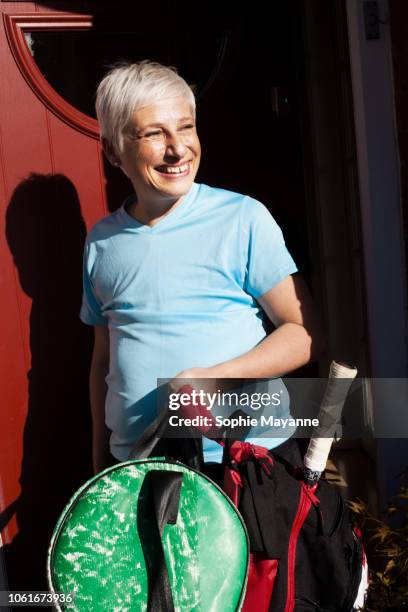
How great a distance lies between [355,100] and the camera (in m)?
2.61

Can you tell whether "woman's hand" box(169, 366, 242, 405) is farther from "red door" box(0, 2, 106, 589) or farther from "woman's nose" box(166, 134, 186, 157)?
"red door" box(0, 2, 106, 589)

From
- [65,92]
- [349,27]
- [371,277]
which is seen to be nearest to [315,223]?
[371,277]

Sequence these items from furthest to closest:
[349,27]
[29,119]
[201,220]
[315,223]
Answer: [315,223] < [29,119] < [349,27] < [201,220]

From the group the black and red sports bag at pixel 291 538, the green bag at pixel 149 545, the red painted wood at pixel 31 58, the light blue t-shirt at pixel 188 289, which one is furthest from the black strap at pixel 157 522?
the red painted wood at pixel 31 58

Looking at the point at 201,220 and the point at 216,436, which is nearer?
the point at 216,436

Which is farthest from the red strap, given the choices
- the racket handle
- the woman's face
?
the woman's face

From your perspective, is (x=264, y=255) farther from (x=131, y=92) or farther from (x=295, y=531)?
(x=295, y=531)

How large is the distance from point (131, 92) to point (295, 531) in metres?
1.23

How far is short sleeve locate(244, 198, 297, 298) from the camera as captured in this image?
216 cm

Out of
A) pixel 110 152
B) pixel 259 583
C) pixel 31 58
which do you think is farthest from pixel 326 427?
pixel 31 58

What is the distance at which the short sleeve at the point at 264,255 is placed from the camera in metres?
2.16

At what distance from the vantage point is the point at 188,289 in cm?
221

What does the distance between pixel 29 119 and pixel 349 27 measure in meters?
1.12

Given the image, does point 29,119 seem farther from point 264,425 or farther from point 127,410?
point 264,425
